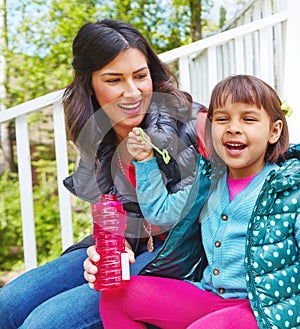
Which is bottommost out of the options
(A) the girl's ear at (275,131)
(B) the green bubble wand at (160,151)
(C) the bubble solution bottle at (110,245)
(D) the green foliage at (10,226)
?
(D) the green foliage at (10,226)

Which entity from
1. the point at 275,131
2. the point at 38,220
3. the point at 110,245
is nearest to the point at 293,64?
the point at 275,131

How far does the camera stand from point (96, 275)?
5.01 ft

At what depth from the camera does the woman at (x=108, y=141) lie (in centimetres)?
168

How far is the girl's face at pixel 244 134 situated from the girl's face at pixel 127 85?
1.07 ft

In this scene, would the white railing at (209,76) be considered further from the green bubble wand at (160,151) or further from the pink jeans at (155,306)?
the pink jeans at (155,306)

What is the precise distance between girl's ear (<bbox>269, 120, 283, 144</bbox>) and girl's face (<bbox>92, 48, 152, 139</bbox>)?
424mm

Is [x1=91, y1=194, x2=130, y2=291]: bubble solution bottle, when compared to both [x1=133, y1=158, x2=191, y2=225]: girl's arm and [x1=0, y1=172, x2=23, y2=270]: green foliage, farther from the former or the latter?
[x1=0, y1=172, x2=23, y2=270]: green foliage

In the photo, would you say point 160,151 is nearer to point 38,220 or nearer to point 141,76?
point 141,76

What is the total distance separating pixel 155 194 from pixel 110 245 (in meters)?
0.18

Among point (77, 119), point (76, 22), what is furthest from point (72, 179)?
point (76, 22)

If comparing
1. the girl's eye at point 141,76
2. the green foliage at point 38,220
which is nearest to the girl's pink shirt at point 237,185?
the girl's eye at point 141,76

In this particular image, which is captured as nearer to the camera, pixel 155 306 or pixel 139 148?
pixel 155 306

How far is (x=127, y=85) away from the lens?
1783 millimetres

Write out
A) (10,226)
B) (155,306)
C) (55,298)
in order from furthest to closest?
(10,226) → (55,298) → (155,306)
